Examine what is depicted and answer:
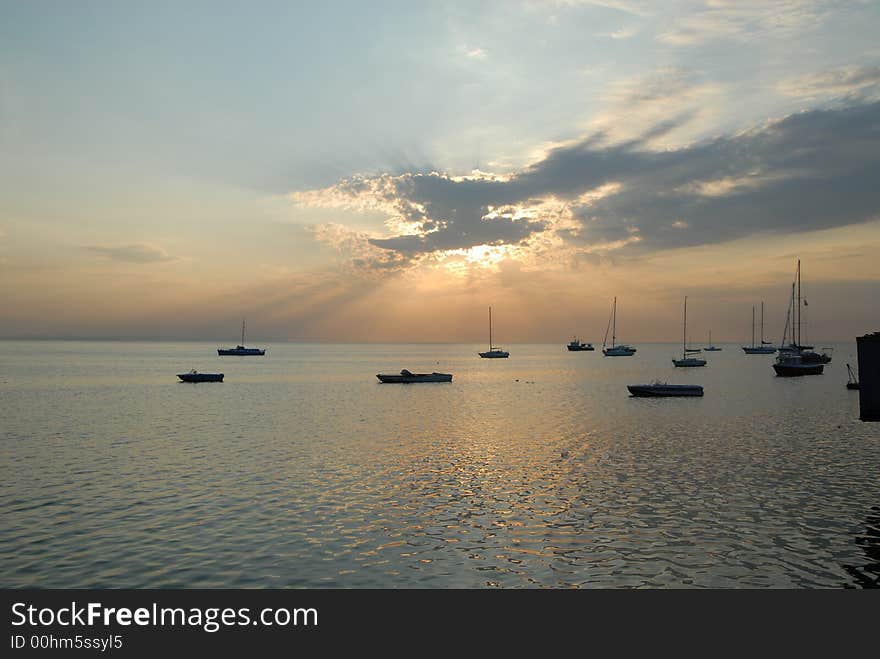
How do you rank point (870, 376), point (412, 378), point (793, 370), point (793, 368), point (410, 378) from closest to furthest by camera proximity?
1. point (870, 376)
2. point (410, 378)
3. point (412, 378)
4. point (793, 368)
5. point (793, 370)

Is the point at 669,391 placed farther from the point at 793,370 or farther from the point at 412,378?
the point at 793,370

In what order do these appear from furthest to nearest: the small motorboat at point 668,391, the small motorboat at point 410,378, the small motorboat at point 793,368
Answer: the small motorboat at point 793,368
the small motorboat at point 410,378
the small motorboat at point 668,391

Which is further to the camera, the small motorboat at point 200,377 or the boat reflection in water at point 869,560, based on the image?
the small motorboat at point 200,377

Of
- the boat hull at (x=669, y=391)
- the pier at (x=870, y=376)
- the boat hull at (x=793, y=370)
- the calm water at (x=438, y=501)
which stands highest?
the pier at (x=870, y=376)

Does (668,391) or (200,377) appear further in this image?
(200,377)

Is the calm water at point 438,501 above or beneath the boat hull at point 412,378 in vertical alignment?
beneath

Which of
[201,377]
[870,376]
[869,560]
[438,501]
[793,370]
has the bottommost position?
[438,501]

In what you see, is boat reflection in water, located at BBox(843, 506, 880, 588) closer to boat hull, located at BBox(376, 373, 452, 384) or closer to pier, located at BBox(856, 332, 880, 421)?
pier, located at BBox(856, 332, 880, 421)

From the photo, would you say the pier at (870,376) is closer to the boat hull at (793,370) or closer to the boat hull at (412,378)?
the boat hull at (412,378)

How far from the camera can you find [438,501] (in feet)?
98.0

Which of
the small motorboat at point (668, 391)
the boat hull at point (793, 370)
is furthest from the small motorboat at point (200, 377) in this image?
the boat hull at point (793, 370)

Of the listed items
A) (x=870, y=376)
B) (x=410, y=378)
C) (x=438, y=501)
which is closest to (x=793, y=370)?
(x=410, y=378)

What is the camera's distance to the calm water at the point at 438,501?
2022cm
